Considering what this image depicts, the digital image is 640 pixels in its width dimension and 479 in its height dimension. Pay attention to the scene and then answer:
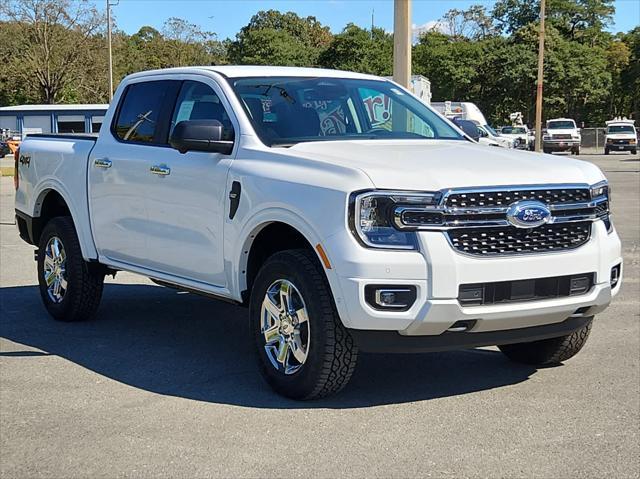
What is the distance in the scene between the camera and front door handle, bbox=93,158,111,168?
7.13 metres

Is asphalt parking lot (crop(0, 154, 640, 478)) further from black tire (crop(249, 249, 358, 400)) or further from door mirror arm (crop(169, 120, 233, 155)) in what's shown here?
door mirror arm (crop(169, 120, 233, 155))

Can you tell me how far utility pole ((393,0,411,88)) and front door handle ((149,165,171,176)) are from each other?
22.7ft

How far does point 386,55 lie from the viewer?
7538 centimetres

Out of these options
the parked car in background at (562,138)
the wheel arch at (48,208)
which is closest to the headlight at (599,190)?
the wheel arch at (48,208)

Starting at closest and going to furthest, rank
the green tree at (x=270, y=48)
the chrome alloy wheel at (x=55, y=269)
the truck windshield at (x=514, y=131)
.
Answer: the chrome alloy wheel at (x=55, y=269), the truck windshield at (x=514, y=131), the green tree at (x=270, y=48)

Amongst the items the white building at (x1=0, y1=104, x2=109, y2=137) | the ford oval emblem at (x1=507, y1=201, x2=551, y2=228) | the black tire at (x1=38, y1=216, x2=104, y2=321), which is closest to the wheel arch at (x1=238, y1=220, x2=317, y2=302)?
the ford oval emblem at (x1=507, y1=201, x2=551, y2=228)

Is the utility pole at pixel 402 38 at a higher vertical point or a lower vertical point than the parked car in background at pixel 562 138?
higher

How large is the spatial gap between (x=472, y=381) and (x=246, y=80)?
8.11 ft

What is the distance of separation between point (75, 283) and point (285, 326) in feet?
8.96

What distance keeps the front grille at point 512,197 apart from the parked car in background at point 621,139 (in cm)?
5171

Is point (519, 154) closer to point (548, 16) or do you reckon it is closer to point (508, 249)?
point (508, 249)

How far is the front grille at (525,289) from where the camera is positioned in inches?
196

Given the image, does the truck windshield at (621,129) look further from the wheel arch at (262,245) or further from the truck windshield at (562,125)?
the wheel arch at (262,245)

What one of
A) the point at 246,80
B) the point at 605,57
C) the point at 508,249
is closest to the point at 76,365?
the point at 246,80
